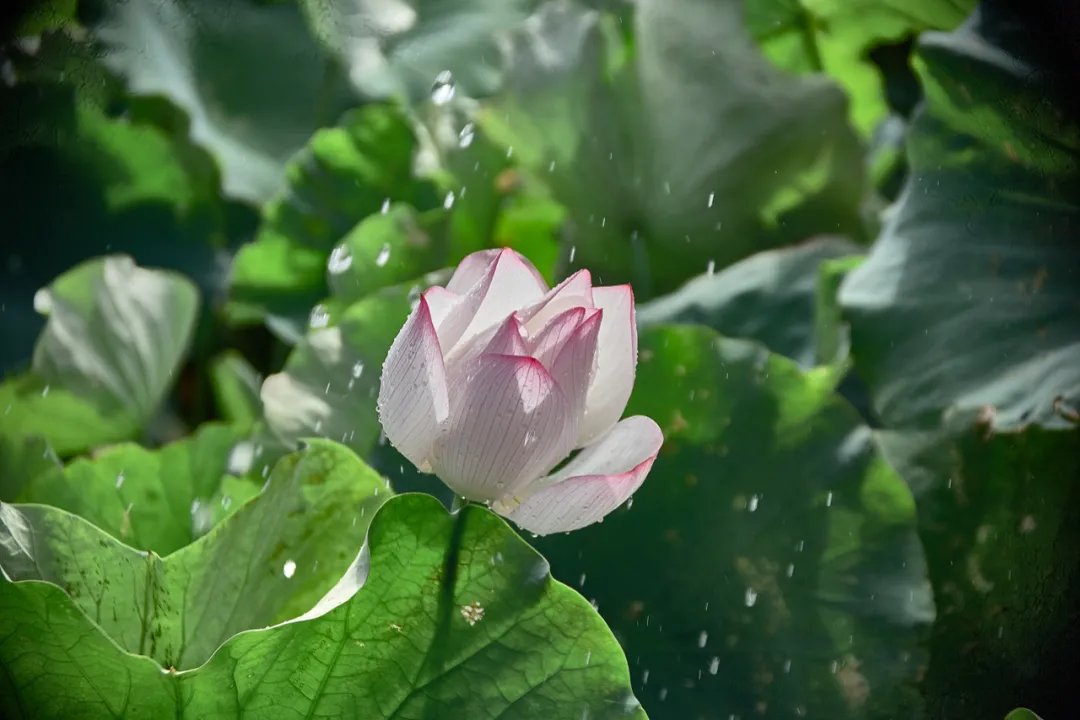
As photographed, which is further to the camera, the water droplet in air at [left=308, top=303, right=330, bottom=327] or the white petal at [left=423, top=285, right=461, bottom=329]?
the water droplet in air at [left=308, top=303, right=330, bottom=327]

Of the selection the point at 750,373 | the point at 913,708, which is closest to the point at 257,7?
the point at 750,373

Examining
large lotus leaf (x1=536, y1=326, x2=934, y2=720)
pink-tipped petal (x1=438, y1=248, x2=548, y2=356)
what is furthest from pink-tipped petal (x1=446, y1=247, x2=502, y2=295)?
large lotus leaf (x1=536, y1=326, x2=934, y2=720)

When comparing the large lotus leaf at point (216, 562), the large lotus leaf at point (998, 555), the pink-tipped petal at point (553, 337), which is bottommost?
the large lotus leaf at point (998, 555)

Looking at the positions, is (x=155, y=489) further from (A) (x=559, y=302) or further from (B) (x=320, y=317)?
(A) (x=559, y=302)

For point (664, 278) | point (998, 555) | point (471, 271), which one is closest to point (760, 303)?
point (664, 278)

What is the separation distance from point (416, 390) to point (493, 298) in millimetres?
46

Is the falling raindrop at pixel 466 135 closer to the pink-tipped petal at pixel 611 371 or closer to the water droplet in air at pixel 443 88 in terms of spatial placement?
the water droplet in air at pixel 443 88

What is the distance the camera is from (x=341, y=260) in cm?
57

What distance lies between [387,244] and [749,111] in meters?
0.23

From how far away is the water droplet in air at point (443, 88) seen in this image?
2.23 feet

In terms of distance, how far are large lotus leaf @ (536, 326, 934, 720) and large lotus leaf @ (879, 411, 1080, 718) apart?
0.03m

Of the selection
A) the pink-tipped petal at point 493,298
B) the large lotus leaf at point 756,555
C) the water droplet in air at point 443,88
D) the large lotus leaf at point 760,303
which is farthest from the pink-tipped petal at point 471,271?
the water droplet in air at point 443,88

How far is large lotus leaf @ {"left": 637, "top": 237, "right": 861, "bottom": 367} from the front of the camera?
590 millimetres

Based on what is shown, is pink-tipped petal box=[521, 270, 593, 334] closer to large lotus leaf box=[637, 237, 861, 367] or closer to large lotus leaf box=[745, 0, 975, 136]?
large lotus leaf box=[637, 237, 861, 367]
